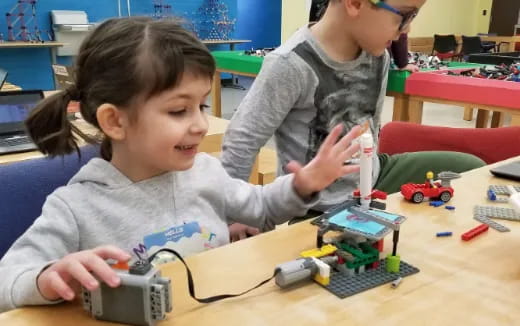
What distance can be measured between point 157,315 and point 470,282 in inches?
18.6

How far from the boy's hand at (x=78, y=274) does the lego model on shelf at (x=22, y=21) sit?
21.0 ft

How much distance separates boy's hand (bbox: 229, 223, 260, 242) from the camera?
1.17 meters

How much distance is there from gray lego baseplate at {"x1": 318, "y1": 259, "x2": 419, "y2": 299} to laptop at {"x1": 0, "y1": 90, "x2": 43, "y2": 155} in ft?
4.93

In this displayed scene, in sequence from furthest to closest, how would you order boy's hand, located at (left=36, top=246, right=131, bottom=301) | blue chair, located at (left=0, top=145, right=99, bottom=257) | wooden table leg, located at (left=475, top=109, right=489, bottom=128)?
wooden table leg, located at (left=475, top=109, right=489, bottom=128), blue chair, located at (left=0, top=145, right=99, bottom=257), boy's hand, located at (left=36, top=246, right=131, bottom=301)

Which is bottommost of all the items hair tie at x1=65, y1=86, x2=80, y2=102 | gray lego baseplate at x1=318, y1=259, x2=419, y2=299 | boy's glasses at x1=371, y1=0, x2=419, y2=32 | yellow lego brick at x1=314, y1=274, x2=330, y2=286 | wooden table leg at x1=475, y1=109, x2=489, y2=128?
wooden table leg at x1=475, y1=109, x2=489, y2=128

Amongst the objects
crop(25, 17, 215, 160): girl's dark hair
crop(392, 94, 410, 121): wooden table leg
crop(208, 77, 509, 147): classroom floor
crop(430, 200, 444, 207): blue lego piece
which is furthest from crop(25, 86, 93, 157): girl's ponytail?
crop(208, 77, 509, 147): classroom floor

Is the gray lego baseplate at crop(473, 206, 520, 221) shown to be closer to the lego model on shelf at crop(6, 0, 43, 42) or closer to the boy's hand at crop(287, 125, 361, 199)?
the boy's hand at crop(287, 125, 361, 199)

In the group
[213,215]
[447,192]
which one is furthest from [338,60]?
[213,215]

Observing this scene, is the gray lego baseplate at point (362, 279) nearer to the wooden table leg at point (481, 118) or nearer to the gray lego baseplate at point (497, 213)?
the gray lego baseplate at point (497, 213)

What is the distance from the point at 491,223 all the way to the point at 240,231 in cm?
53

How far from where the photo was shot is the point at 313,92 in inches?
53.9

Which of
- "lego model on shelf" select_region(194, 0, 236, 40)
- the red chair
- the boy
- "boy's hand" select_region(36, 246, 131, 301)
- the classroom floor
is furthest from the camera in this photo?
"lego model on shelf" select_region(194, 0, 236, 40)

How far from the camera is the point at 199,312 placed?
2.24 ft

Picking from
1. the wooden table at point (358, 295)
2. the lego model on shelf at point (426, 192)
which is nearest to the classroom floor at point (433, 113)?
the lego model on shelf at point (426, 192)
